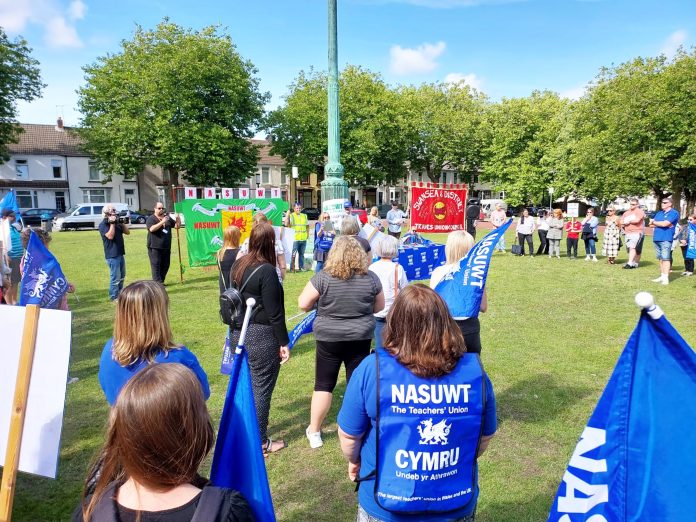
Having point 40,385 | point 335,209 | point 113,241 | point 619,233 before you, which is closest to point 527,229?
point 619,233

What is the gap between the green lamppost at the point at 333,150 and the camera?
10578mm

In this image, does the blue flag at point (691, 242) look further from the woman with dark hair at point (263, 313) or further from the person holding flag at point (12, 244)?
the person holding flag at point (12, 244)

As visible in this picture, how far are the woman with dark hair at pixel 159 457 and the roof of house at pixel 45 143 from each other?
5439 cm

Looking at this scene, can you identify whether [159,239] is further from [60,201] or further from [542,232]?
[60,201]

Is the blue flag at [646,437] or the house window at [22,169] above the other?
the house window at [22,169]

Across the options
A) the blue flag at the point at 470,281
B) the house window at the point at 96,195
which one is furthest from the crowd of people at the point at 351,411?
the house window at the point at 96,195

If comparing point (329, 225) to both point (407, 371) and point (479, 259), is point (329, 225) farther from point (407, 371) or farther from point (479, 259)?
point (407, 371)

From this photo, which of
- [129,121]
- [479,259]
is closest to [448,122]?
[129,121]

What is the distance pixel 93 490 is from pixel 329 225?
10.3 m

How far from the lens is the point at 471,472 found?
6.72ft

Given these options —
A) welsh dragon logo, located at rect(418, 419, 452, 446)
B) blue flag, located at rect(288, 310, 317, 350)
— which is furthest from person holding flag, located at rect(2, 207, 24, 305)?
welsh dragon logo, located at rect(418, 419, 452, 446)

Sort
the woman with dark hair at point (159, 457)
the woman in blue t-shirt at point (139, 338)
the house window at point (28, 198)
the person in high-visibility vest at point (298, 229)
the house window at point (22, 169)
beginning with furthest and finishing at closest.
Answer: the house window at point (22, 169), the house window at point (28, 198), the person in high-visibility vest at point (298, 229), the woman in blue t-shirt at point (139, 338), the woman with dark hair at point (159, 457)

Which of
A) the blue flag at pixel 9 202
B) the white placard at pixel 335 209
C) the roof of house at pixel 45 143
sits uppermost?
the roof of house at pixel 45 143

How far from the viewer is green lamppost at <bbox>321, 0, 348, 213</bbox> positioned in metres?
10.6
